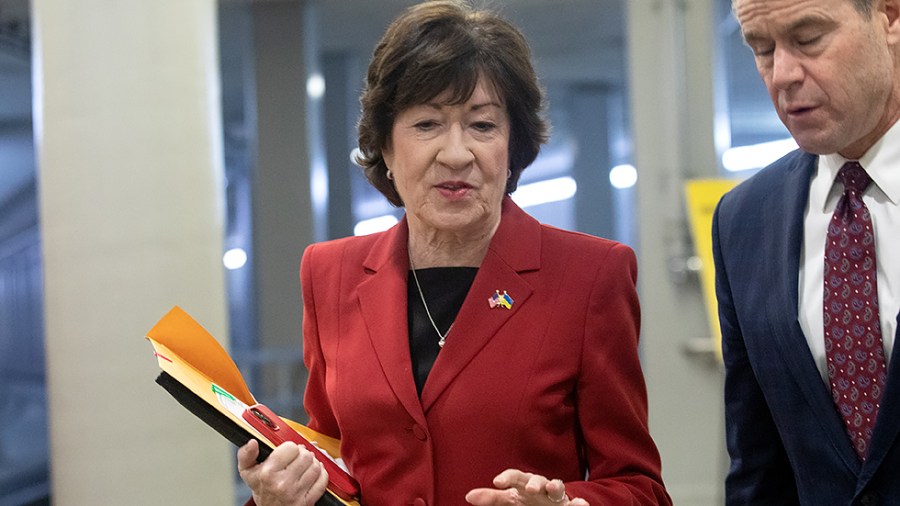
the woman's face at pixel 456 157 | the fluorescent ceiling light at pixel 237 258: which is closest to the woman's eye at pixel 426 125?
the woman's face at pixel 456 157

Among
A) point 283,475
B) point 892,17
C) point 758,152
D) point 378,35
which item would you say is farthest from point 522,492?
point 378,35

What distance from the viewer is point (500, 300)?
1935mm

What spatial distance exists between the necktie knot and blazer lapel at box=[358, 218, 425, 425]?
78 cm

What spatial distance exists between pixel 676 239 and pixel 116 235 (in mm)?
3315

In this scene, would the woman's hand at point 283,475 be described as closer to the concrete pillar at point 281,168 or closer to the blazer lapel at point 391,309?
the blazer lapel at point 391,309

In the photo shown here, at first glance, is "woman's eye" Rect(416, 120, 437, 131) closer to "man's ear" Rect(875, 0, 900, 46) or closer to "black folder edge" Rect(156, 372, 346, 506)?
"black folder edge" Rect(156, 372, 346, 506)

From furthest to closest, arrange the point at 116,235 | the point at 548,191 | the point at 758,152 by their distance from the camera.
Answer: the point at 548,191
the point at 758,152
the point at 116,235

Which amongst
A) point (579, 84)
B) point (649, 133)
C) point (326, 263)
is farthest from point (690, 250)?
point (579, 84)

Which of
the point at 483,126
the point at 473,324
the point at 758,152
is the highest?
the point at 758,152

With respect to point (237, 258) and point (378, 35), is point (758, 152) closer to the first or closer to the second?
point (378, 35)

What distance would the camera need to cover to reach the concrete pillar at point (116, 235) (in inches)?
131

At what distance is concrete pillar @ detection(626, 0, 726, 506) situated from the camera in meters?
5.77

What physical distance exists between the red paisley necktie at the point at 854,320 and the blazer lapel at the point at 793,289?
0.07 feet

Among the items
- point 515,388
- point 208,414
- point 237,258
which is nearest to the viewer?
point 208,414
